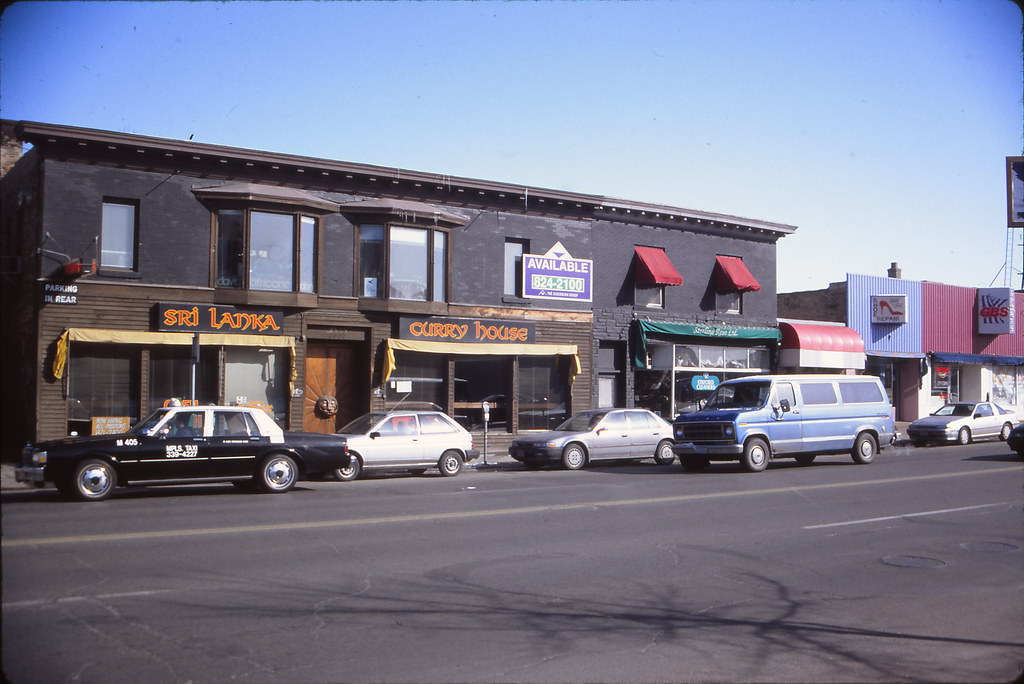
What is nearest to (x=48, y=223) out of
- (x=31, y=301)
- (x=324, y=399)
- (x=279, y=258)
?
(x=31, y=301)

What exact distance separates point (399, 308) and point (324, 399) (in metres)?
3.30

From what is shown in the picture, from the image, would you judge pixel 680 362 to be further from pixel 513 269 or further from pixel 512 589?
pixel 512 589

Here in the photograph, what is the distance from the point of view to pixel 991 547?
1044 cm

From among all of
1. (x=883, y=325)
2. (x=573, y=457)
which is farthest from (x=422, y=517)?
(x=883, y=325)

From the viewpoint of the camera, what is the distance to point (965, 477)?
17891mm

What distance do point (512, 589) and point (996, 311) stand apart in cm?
4040

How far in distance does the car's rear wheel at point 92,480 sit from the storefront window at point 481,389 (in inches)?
515

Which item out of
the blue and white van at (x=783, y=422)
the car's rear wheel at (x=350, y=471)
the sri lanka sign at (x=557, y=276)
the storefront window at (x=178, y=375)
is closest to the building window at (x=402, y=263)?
the sri lanka sign at (x=557, y=276)

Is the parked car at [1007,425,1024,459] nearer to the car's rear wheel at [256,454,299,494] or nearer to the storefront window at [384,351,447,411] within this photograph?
the storefront window at [384,351,447,411]

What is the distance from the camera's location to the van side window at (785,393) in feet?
67.1

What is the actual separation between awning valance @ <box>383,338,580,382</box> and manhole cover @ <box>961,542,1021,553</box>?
16.6 meters

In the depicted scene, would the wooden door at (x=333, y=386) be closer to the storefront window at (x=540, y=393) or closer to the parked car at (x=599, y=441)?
the storefront window at (x=540, y=393)

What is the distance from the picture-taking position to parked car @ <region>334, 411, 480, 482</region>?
18.5 m

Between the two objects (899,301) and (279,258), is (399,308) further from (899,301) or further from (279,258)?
(899,301)
